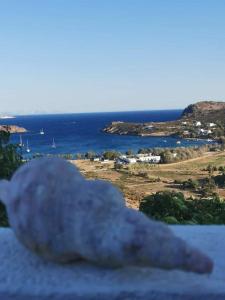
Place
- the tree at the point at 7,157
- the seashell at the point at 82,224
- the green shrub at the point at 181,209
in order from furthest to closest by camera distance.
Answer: the tree at the point at 7,157 < the green shrub at the point at 181,209 < the seashell at the point at 82,224

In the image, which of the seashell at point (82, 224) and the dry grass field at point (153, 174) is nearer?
the seashell at point (82, 224)

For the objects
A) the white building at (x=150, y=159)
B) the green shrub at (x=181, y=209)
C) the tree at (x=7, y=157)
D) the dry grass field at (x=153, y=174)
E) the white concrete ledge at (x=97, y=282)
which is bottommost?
the white building at (x=150, y=159)

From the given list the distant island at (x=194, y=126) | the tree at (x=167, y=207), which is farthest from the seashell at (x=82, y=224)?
the distant island at (x=194, y=126)

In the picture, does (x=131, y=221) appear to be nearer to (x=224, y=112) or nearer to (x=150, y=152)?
(x=150, y=152)

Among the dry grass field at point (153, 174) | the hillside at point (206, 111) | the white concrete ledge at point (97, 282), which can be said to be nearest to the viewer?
the white concrete ledge at point (97, 282)

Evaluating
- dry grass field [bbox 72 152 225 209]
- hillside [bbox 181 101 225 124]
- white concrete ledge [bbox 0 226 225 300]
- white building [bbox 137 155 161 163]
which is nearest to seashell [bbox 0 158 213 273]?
white concrete ledge [bbox 0 226 225 300]

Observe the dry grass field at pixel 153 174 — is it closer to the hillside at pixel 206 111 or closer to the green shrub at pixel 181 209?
the green shrub at pixel 181 209
